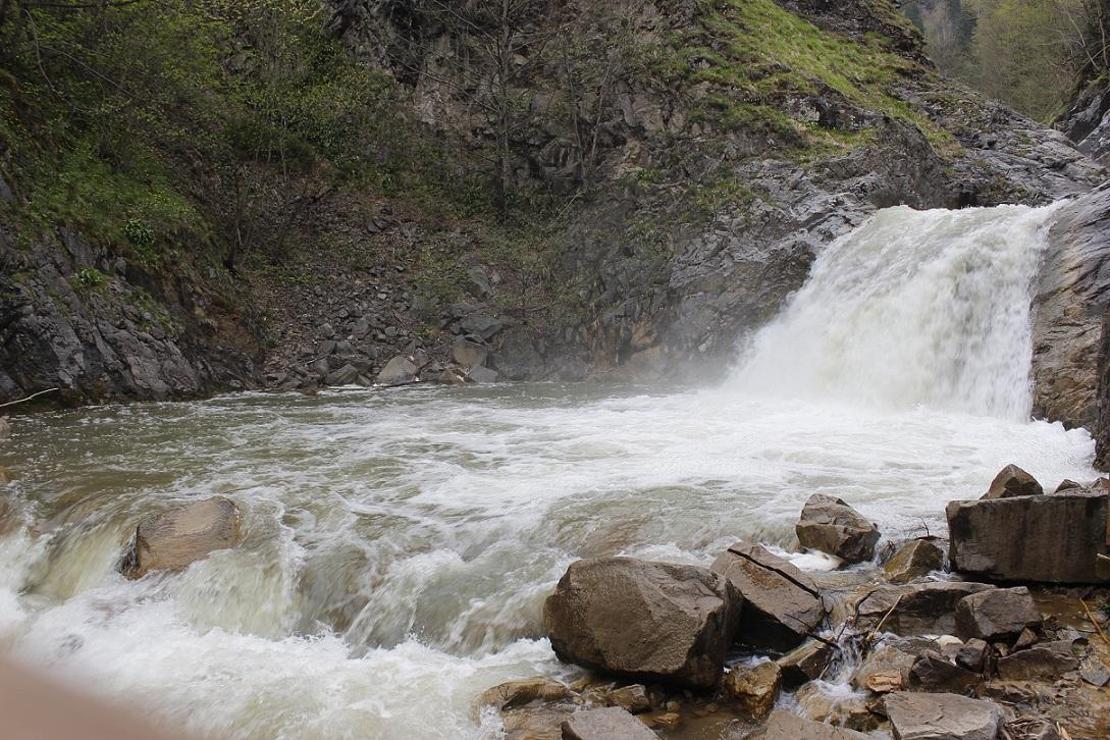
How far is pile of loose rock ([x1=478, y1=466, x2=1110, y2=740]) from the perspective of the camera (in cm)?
380

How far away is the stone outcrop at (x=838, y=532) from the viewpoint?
5.71m

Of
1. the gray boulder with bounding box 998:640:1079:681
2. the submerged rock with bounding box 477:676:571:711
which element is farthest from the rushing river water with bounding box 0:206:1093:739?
the gray boulder with bounding box 998:640:1079:681

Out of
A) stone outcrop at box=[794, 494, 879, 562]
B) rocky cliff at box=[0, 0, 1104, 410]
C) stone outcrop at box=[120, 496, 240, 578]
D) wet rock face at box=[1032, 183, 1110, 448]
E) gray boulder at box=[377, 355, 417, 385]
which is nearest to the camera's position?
stone outcrop at box=[794, 494, 879, 562]

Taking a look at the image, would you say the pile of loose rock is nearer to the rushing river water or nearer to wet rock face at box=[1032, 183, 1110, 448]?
the rushing river water

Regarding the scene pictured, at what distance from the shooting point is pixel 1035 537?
5055mm

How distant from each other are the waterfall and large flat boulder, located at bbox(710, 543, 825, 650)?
23.6 feet

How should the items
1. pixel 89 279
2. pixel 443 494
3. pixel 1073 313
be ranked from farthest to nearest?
pixel 89 279, pixel 1073 313, pixel 443 494

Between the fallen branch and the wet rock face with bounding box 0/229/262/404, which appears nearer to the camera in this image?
the fallen branch

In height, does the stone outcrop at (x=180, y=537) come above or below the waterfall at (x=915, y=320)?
below

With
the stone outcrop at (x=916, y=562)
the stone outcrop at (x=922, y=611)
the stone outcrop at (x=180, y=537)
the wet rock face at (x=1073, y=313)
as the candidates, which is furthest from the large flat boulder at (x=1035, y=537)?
the stone outcrop at (x=180, y=537)

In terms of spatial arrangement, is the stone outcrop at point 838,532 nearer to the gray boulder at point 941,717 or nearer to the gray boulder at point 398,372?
the gray boulder at point 941,717

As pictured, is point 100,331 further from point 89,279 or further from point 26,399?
point 26,399

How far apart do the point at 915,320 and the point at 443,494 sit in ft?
31.0

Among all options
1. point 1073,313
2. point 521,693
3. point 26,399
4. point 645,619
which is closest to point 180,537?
point 521,693
